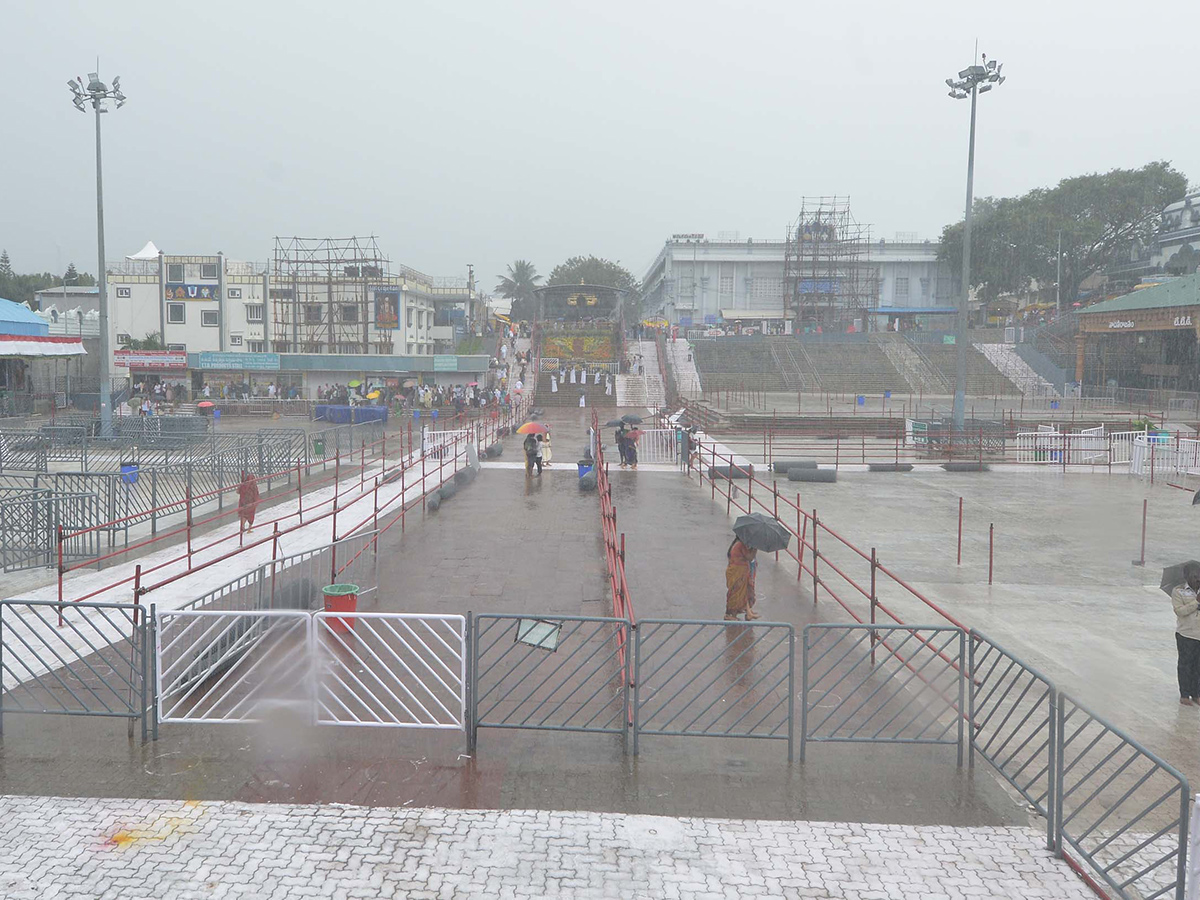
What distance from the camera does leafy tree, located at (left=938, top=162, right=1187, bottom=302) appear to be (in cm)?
7181

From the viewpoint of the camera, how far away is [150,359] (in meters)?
46.1

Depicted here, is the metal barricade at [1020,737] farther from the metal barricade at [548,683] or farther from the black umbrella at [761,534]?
the metal barricade at [548,683]

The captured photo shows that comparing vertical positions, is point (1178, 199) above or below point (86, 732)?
above

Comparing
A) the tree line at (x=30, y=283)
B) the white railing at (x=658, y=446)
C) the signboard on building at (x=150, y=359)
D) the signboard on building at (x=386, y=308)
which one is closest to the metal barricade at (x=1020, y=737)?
the white railing at (x=658, y=446)

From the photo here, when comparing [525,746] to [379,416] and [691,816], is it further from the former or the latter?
[379,416]

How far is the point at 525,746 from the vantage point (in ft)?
23.4

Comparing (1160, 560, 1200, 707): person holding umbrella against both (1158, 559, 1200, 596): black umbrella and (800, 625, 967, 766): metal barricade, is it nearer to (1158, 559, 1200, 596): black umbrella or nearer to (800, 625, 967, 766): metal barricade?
(1158, 559, 1200, 596): black umbrella

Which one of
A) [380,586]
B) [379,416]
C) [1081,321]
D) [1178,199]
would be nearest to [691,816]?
[380,586]

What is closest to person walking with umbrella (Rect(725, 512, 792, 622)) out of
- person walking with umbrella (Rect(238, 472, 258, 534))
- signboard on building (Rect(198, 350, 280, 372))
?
person walking with umbrella (Rect(238, 472, 258, 534))

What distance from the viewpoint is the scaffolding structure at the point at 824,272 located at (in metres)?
80.0

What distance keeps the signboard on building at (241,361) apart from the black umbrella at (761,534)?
40.5 m

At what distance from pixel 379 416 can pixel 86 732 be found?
97.3 feet

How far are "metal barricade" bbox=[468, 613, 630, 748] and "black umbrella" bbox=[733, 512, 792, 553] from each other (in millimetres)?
1846

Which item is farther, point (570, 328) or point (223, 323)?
point (570, 328)
